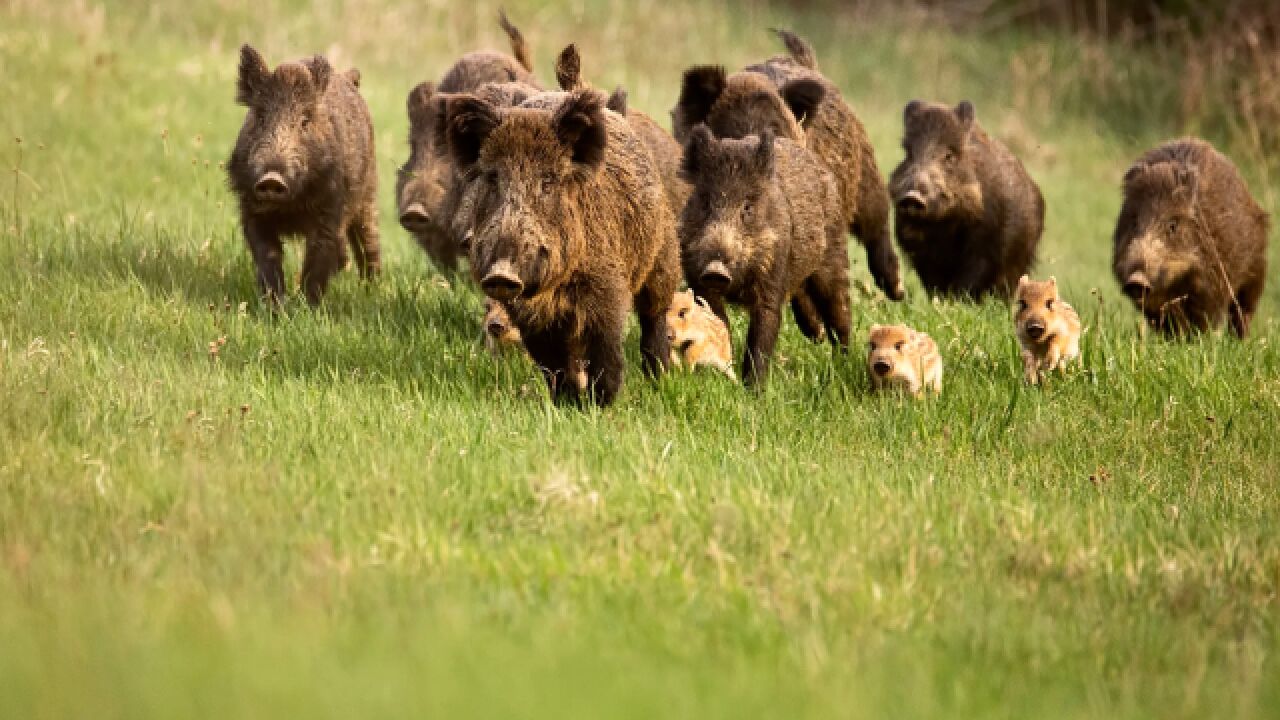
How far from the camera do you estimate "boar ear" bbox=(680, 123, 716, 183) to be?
814 cm

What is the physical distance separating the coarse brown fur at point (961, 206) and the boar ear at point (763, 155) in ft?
12.0

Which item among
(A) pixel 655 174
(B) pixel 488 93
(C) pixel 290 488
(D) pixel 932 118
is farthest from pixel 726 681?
(D) pixel 932 118

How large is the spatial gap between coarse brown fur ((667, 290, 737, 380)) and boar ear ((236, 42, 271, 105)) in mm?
2803

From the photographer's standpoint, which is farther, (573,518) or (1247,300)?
(1247,300)

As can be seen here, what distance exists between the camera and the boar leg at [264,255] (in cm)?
904

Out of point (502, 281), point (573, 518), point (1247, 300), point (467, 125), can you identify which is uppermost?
point (467, 125)

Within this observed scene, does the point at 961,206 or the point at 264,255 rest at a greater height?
the point at 961,206

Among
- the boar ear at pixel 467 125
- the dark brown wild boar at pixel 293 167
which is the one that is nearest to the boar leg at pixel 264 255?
the dark brown wild boar at pixel 293 167

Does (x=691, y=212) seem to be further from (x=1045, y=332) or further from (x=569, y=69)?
(x=1045, y=332)

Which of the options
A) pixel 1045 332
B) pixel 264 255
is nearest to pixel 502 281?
pixel 264 255

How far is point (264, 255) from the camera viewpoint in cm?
908

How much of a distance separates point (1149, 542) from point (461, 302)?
4860mm

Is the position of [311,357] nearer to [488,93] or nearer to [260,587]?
[488,93]

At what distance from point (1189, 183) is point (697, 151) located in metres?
4.38
